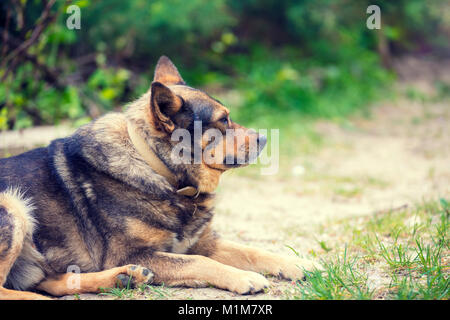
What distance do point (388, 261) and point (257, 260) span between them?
0.97 meters

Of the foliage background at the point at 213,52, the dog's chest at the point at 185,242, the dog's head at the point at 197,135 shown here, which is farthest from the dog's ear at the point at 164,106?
the foliage background at the point at 213,52

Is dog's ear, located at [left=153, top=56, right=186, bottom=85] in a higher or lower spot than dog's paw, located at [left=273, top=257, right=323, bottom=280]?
higher

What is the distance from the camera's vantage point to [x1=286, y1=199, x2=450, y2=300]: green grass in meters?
2.62

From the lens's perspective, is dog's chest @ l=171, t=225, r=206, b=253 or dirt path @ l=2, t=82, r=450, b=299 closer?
dog's chest @ l=171, t=225, r=206, b=253

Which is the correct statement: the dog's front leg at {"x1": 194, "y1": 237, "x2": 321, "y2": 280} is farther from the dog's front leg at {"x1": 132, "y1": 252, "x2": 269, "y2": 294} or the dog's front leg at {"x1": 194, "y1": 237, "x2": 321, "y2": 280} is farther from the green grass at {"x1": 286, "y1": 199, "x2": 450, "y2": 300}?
the dog's front leg at {"x1": 132, "y1": 252, "x2": 269, "y2": 294}

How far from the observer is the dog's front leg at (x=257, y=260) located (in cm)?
315

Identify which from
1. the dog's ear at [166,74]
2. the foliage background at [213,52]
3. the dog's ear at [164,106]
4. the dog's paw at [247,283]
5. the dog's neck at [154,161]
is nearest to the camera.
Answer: the dog's paw at [247,283]

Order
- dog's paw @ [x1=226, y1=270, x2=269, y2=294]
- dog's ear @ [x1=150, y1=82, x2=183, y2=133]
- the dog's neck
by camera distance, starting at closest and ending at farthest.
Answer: dog's paw @ [x1=226, y1=270, x2=269, y2=294] → dog's ear @ [x1=150, y1=82, x2=183, y2=133] → the dog's neck

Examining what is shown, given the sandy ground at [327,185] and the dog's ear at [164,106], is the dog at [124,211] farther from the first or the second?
the sandy ground at [327,185]

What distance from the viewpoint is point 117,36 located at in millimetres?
8289

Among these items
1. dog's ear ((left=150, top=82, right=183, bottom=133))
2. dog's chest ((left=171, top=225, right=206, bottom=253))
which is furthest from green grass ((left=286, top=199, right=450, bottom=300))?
dog's ear ((left=150, top=82, right=183, bottom=133))

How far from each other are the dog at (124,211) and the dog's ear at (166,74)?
0.45 metres

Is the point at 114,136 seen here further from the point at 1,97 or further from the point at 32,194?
the point at 1,97

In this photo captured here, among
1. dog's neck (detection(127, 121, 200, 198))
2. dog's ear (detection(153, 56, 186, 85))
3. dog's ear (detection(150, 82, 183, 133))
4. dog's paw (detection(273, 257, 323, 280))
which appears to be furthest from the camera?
dog's ear (detection(153, 56, 186, 85))
